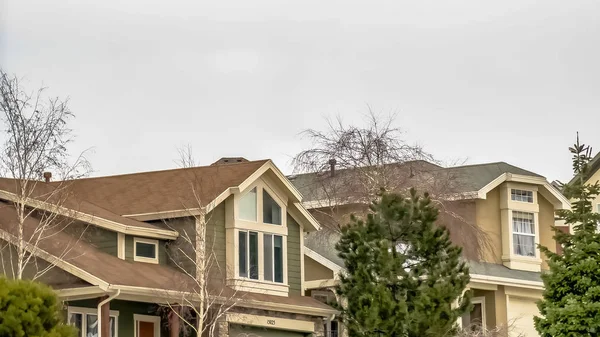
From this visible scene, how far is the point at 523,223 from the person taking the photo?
4938cm

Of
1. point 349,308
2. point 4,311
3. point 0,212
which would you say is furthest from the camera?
point 0,212

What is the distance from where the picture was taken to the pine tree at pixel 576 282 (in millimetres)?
32219

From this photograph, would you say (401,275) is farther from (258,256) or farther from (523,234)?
(523,234)

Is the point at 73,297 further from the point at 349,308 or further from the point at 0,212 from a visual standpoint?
the point at 349,308

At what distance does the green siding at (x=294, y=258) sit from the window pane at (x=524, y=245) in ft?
30.2

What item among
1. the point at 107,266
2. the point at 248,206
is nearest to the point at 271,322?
the point at 248,206

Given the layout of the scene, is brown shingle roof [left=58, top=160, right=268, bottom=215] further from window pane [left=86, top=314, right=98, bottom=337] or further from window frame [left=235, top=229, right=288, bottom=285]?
window pane [left=86, top=314, right=98, bottom=337]

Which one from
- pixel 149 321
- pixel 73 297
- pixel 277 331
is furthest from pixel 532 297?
pixel 73 297

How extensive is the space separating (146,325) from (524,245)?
1611 cm

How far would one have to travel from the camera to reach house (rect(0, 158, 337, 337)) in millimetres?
36094

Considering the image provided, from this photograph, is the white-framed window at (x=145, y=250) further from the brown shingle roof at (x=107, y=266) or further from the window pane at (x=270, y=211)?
the window pane at (x=270, y=211)

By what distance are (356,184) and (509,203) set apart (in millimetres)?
6509

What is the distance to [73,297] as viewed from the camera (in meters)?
35.4

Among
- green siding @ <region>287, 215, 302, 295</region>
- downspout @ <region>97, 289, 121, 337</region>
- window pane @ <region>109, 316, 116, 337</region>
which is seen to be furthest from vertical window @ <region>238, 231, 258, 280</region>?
downspout @ <region>97, 289, 121, 337</region>
